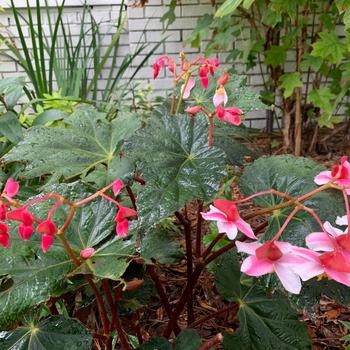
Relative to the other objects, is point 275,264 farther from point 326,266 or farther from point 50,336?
point 50,336

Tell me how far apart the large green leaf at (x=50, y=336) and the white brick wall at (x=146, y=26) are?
272cm

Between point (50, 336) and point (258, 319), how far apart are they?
41 cm

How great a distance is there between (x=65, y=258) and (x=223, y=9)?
2.92ft

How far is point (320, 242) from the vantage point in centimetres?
55

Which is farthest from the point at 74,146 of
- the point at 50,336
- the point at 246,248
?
the point at 246,248

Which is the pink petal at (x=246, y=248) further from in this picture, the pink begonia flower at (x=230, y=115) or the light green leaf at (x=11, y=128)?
the light green leaf at (x=11, y=128)

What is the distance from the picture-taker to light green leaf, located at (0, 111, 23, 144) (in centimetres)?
134

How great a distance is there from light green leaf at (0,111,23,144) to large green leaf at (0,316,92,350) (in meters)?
0.69

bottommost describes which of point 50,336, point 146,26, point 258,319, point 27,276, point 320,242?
point 258,319

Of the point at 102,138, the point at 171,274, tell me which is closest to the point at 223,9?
the point at 102,138

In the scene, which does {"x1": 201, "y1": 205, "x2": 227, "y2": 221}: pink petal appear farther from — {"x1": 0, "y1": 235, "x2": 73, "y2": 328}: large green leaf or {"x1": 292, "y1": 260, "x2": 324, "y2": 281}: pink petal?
{"x1": 0, "y1": 235, "x2": 73, "y2": 328}: large green leaf

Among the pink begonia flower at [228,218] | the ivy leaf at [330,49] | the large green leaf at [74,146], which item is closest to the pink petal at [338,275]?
the pink begonia flower at [228,218]

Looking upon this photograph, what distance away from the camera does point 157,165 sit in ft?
2.61

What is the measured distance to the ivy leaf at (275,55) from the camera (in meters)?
2.49
